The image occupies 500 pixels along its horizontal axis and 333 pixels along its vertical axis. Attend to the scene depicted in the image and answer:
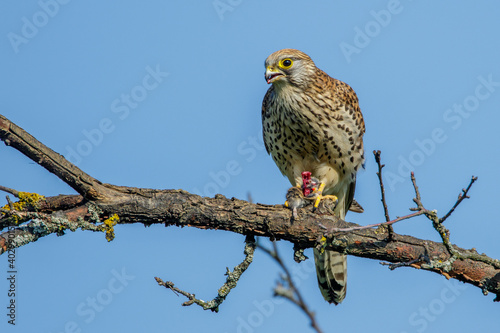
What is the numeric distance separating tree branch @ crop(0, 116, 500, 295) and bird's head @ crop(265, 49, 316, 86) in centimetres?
151

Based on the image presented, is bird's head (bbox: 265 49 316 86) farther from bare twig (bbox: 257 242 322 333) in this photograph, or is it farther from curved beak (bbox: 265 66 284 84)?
bare twig (bbox: 257 242 322 333)

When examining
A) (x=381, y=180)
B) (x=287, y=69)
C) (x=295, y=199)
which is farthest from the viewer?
(x=287, y=69)

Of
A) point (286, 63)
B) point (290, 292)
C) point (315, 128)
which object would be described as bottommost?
point (290, 292)

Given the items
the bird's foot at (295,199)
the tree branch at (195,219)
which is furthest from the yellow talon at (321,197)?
the tree branch at (195,219)

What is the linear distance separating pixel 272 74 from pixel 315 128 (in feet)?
2.09

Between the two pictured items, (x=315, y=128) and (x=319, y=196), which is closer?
(x=319, y=196)

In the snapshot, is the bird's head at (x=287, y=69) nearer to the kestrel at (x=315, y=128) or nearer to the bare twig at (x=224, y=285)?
the kestrel at (x=315, y=128)

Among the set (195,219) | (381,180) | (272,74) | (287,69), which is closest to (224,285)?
(195,219)

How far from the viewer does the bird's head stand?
514cm

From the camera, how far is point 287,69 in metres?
5.19

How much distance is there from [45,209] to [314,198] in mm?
2293

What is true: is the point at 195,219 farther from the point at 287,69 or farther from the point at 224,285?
the point at 287,69

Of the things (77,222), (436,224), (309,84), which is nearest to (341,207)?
(309,84)

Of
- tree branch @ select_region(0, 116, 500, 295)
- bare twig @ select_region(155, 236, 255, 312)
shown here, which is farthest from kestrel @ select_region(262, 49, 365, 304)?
bare twig @ select_region(155, 236, 255, 312)
